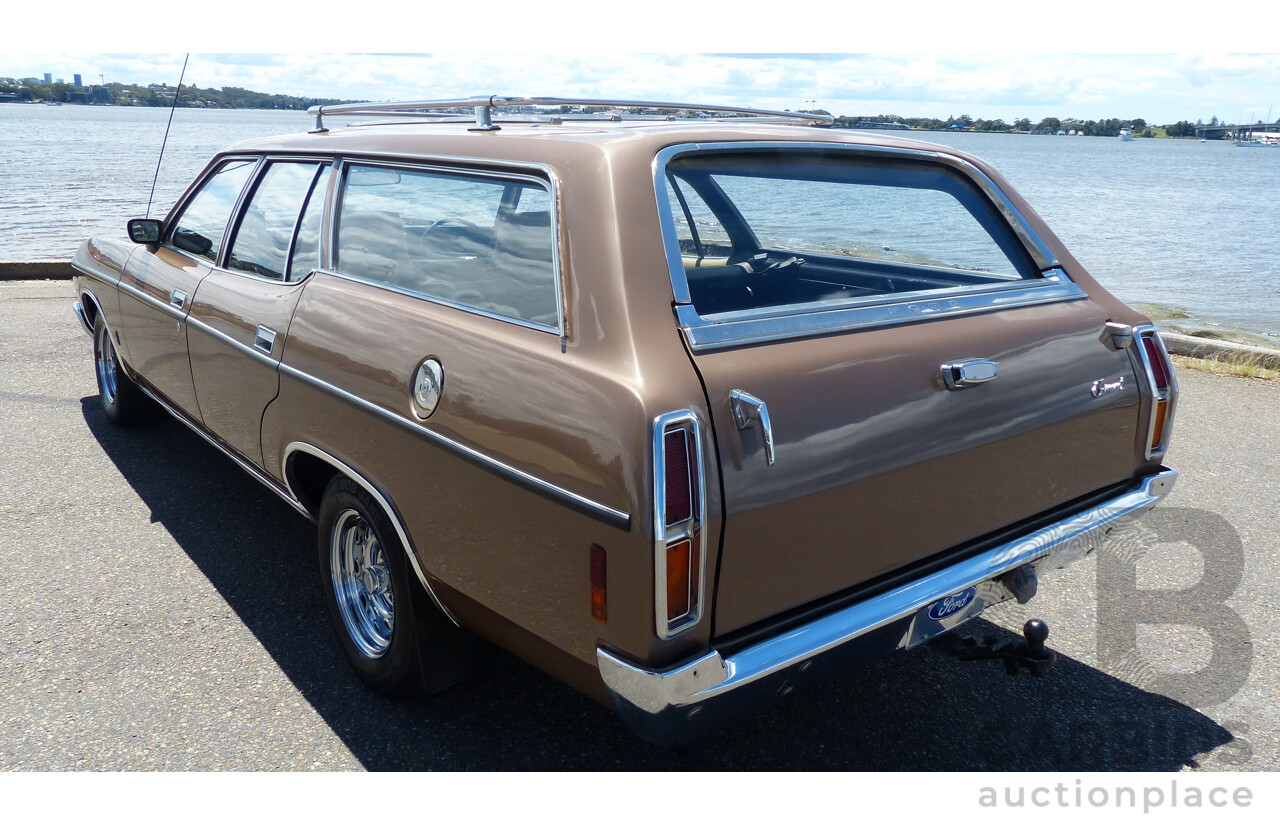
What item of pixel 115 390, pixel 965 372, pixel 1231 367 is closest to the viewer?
pixel 965 372

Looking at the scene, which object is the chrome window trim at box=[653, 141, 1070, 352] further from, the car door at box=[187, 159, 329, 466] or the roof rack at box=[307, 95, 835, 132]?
the car door at box=[187, 159, 329, 466]

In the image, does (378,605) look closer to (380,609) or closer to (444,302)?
(380,609)

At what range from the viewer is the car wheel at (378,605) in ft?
8.94

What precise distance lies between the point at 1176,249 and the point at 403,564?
27.2 meters

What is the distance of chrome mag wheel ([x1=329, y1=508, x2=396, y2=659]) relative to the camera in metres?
2.97

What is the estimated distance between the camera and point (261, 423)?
10.9 ft

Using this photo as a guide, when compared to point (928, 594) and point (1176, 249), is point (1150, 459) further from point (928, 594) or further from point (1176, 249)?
point (1176, 249)

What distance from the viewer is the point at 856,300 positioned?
8.18 feet

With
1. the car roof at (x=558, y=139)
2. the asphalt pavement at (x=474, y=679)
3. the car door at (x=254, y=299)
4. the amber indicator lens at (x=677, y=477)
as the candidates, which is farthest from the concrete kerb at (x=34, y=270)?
the amber indicator lens at (x=677, y=477)

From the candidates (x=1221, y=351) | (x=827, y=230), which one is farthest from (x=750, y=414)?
(x=1221, y=351)

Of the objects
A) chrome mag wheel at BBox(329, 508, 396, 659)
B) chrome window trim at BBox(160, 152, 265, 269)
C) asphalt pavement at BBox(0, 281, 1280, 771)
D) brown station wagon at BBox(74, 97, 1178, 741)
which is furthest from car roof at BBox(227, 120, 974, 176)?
asphalt pavement at BBox(0, 281, 1280, 771)

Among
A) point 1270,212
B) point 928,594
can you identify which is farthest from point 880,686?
point 1270,212

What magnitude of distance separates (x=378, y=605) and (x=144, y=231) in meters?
2.51
